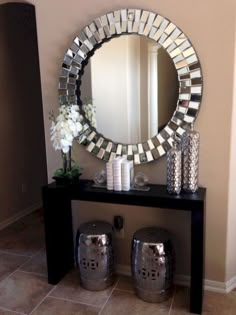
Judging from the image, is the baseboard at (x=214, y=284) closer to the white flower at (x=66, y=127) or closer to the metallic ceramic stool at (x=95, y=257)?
the metallic ceramic stool at (x=95, y=257)

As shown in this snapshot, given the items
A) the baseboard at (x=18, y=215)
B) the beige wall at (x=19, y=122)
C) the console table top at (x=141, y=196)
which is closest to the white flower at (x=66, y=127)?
the console table top at (x=141, y=196)

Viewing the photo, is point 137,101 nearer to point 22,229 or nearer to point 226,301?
point 226,301

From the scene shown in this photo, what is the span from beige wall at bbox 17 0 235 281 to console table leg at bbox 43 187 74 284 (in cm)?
16

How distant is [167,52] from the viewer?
232 cm

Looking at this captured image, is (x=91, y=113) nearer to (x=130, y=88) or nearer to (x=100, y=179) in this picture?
(x=130, y=88)

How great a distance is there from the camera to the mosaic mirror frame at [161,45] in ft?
7.48

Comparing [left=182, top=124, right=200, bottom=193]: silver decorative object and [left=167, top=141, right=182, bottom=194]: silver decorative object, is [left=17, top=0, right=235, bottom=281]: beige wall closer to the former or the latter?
[left=182, top=124, right=200, bottom=193]: silver decorative object

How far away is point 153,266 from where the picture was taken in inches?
92.2

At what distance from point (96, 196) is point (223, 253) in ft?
3.24

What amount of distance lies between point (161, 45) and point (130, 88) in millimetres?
362

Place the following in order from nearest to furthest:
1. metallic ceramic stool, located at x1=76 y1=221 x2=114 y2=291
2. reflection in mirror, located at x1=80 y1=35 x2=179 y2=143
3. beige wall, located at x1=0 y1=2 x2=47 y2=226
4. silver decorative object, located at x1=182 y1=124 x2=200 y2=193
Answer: silver decorative object, located at x1=182 y1=124 x2=200 y2=193 < reflection in mirror, located at x1=80 y1=35 x2=179 y2=143 < metallic ceramic stool, located at x1=76 y1=221 x2=114 y2=291 < beige wall, located at x1=0 y1=2 x2=47 y2=226

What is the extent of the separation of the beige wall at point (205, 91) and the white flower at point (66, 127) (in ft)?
0.99

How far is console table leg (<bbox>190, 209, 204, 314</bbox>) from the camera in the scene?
2.16m

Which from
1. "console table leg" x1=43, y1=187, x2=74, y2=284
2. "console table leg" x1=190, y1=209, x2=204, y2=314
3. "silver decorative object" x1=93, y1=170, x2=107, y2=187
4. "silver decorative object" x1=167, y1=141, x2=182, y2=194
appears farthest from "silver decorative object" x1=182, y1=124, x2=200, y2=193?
"console table leg" x1=43, y1=187, x2=74, y2=284
